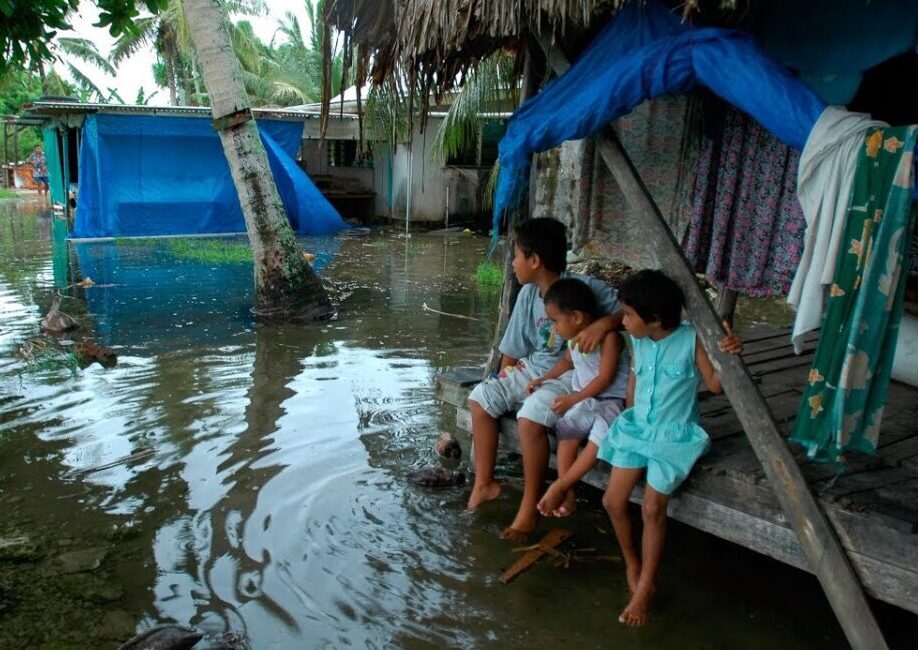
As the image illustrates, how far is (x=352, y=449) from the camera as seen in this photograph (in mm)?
5195

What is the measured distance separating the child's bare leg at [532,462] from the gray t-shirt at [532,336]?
0.44 m

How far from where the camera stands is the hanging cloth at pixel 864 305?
2.65 m

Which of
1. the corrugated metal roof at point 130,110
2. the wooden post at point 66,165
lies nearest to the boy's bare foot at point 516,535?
the corrugated metal roof at point 130,110

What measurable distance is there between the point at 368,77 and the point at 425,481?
260 cm

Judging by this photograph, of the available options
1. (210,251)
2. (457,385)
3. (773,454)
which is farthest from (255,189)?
(773,454)

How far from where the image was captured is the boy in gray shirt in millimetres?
3895

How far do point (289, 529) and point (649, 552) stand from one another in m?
1.88

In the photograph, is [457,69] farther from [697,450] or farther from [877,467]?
[877,467]

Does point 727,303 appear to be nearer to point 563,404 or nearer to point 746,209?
point 746,209

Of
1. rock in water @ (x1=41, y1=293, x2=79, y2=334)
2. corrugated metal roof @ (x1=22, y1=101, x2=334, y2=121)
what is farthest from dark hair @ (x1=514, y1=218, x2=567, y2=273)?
corrugated metal roof @ (x1=22, y1=101, x2=334, y2=121)

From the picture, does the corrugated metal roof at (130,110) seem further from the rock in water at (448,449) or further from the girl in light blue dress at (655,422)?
the girl in light blue dress at (655,422)

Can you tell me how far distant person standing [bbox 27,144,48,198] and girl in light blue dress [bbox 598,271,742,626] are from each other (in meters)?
29.8

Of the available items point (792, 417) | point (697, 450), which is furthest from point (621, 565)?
point (792, 417)

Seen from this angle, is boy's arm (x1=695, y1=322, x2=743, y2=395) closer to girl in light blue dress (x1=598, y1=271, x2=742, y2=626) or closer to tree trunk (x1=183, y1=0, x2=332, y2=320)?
girl in light blue dress (x1=598, y1=271, x2=742, y2=626)
